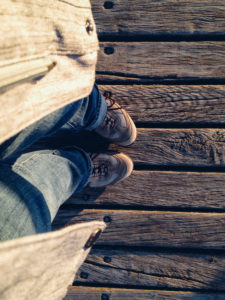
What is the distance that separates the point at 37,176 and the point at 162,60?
40.5 inches

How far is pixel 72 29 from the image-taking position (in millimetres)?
663

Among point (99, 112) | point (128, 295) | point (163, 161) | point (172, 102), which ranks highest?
point (99, 112)

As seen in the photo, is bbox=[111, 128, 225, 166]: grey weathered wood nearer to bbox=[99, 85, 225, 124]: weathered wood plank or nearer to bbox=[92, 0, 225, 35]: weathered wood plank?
bbox=[99, 85, 225, 124]: weathered wood plank

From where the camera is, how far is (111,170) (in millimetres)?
1450

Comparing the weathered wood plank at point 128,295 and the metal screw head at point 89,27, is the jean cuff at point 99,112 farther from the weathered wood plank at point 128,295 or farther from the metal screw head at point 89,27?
the weathered wood plank at point 128,295

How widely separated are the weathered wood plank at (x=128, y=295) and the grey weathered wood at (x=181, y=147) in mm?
811

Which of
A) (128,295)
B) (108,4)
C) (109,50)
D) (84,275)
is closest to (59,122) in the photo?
(109,50)

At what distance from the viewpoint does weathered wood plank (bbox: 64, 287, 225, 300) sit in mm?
1532

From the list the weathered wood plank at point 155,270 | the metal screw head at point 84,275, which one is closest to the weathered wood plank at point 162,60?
the weathered wood plank at point 155,270

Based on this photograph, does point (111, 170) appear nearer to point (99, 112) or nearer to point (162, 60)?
point (99, 112)

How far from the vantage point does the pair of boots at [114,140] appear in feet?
4.66

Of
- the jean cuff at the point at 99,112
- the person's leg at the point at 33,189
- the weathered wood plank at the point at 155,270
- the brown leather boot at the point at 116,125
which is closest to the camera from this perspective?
the person's leg at the point at 33,189

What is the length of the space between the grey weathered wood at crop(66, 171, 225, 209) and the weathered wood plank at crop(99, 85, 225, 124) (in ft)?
1.10

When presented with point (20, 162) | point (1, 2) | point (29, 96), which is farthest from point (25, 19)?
point (20, 162)
